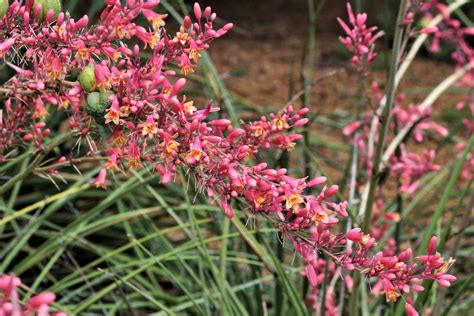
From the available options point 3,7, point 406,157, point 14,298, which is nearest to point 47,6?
point 3,7

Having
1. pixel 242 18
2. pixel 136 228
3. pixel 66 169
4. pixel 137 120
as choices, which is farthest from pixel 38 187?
pixel 242 18

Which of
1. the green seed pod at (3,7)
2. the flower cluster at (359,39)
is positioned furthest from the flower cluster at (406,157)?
the green seed pod at (3,7)

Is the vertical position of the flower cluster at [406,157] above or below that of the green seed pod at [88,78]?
below

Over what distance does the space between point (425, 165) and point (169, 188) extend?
0.97 meters

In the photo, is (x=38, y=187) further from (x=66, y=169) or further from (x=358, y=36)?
(x=358, y=36)

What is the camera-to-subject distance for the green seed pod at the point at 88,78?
1.30 metres

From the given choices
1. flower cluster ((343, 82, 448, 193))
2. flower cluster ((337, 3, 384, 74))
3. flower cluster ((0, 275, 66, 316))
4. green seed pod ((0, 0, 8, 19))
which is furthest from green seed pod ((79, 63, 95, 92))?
flower cluster ((343, 82, 448, 193))

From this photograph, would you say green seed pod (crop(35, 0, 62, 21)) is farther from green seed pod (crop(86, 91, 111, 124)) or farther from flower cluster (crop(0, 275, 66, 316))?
flower cluster (crop(0, 275, 66, 316))

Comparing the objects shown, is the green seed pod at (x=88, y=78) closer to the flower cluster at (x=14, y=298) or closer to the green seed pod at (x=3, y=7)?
the green seed pod at (x=3, y=7)

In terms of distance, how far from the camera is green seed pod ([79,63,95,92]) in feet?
4.26

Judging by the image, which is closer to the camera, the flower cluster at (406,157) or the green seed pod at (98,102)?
the green seed pod at (98,102)

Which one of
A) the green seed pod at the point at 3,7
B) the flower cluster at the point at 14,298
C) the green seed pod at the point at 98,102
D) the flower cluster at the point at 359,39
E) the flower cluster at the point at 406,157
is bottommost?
the flower cluster at the point at 406,157

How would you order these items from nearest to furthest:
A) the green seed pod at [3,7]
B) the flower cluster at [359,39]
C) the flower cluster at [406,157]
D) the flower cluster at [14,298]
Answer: the flower cluster at [14,298] < the green seed pod at [3,7] < the flower cluster at [359,39] < the flower cluster at [406,157]

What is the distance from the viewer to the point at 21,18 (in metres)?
1.32
